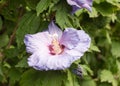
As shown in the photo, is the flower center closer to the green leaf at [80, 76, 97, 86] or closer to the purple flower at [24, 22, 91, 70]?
the purple flower at [24, 22, 91, 70]

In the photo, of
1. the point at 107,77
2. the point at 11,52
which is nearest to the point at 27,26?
the point at 11,52

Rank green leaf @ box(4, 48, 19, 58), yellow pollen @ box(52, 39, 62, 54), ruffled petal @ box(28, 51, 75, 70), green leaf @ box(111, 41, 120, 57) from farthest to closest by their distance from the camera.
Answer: green leaf @ box(111, 41, 120, 57) → green leaf @ box(4, 48, 19, 58) → yellow pollen @ box(52, 39, 62, 54) → ruffled petal @ box(28, 51, 75, 70)

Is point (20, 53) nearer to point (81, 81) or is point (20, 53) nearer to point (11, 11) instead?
point (11, 11)

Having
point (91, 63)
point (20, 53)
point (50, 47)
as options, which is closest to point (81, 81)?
point (91, 63)

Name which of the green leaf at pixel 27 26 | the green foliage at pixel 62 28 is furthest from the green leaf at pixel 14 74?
the green leaf at pixel 27 26

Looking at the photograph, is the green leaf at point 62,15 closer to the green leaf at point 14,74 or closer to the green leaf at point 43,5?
the green leaf at point 43,5

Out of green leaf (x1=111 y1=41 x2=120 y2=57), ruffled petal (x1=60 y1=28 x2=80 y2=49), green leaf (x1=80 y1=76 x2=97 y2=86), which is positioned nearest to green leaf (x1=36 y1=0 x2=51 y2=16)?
ruffled petal (x1=60 y1=28 x2=80 y2=49)
